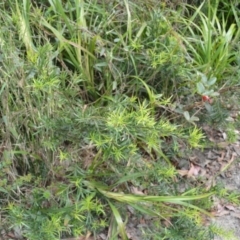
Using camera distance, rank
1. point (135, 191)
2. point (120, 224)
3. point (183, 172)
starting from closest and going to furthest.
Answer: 1. point (120, 224)
2. point (135, 191)
3. point (183, 172)

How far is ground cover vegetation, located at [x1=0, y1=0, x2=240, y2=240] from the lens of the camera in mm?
2469

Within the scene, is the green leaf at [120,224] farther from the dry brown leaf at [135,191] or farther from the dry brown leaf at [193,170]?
the dry brown leaf at [193,170]

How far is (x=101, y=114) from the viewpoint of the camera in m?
2.65

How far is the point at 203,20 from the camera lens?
11.1 ft

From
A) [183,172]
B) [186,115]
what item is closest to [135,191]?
[183,172]

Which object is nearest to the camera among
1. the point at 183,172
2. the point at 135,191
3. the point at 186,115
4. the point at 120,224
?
the point at 120,224

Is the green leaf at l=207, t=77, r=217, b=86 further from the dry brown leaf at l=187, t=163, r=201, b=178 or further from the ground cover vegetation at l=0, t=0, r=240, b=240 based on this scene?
the dry brown leaf at l=187, t=163, r=201, b=178

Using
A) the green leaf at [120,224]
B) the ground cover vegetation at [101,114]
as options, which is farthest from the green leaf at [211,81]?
the green leaf at [120,224]

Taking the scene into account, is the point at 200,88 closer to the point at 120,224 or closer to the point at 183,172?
the point at 183,172

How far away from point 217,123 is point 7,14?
1.28 m

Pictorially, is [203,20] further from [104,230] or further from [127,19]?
[104,230]

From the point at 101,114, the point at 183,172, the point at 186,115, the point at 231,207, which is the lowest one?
the point at 231,207

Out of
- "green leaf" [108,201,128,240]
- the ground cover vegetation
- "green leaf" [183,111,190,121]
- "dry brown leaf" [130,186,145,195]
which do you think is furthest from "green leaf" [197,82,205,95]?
"green leaf" [108,201,128,240]

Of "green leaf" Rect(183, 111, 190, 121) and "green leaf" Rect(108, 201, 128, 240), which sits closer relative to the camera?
"green leaf" Rect(108, 201, 128, 240)
